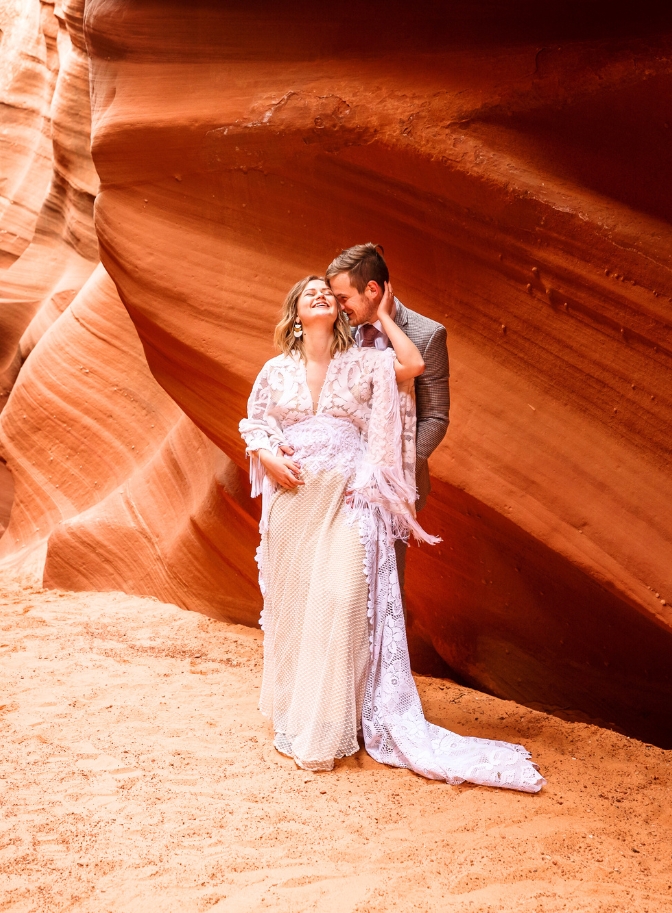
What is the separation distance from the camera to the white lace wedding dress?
12.4ft

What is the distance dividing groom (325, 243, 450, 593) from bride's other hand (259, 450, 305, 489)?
1.70 ft

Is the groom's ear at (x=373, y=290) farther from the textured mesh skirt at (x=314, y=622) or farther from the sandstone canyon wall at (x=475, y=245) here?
the sandstone canyon wall at (x=475, y=245)

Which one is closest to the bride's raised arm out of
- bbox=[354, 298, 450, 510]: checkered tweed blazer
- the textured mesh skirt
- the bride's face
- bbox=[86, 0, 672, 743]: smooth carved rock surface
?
bbox=[354, 298, 450, 510]: checkered tweed blazer

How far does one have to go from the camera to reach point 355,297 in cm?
390

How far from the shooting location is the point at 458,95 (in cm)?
449

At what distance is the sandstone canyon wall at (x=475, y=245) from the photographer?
427 cm

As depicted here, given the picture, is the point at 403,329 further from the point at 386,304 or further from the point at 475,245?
the point at 475,245

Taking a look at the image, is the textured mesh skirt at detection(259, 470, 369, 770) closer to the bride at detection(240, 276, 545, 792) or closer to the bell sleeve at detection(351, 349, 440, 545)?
the bride at detection(240, 276, 545, 792)

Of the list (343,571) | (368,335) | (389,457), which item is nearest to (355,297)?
(368,335)

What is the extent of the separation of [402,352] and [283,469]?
68 cm

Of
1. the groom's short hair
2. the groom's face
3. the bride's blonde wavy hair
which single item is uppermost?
the groom's short hair

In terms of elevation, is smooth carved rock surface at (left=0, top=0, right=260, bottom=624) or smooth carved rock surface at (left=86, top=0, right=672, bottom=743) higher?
smooth carved rock surface at (left=86, top=0, right=672, bottom=743)

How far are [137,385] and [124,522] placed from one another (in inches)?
68.1

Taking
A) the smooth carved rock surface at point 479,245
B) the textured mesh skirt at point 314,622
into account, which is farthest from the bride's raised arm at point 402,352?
the smooth carved rock surface at point 479,245
